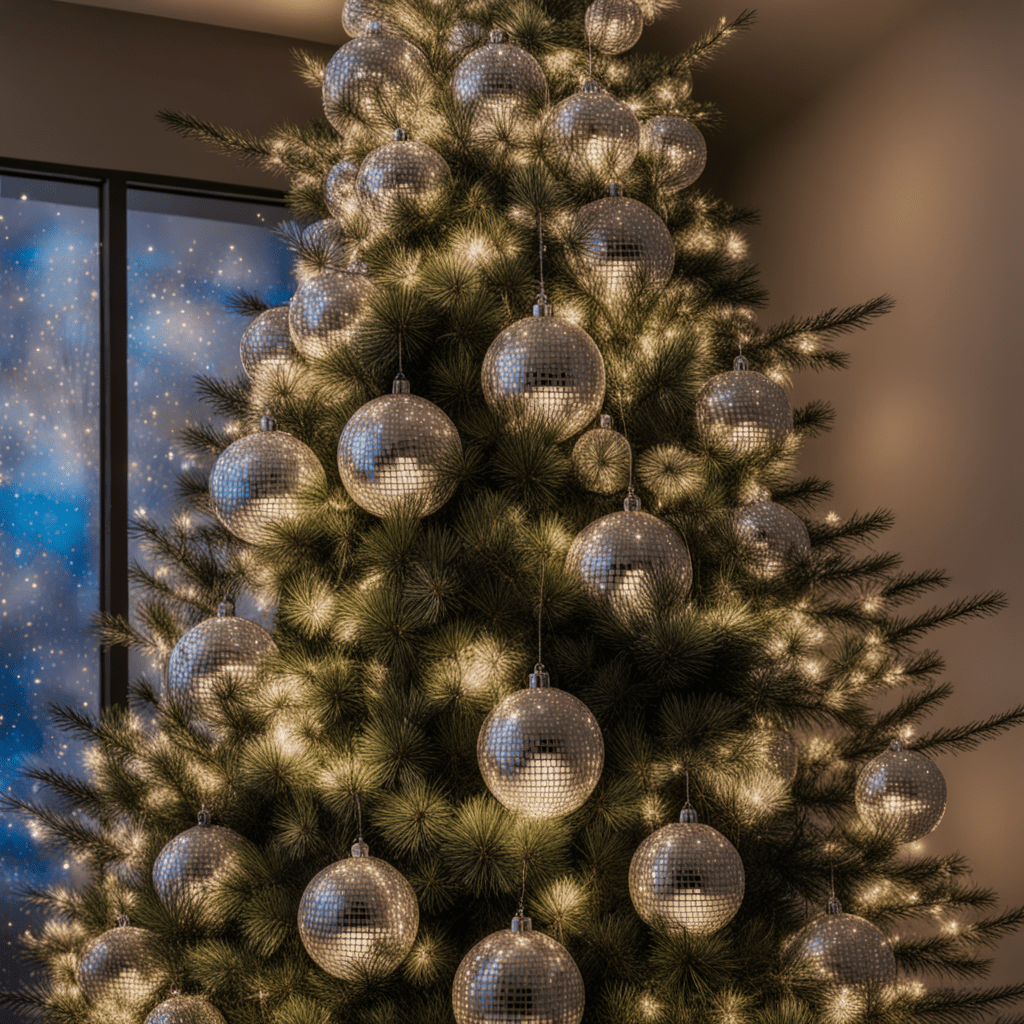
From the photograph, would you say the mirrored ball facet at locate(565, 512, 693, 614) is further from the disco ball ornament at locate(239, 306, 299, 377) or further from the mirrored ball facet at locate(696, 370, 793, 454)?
the disco ball ornament at locate(239, 306, 299, 377)

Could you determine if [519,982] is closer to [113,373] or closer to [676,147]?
[676,147]

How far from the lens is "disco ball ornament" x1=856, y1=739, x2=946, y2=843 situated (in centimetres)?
115

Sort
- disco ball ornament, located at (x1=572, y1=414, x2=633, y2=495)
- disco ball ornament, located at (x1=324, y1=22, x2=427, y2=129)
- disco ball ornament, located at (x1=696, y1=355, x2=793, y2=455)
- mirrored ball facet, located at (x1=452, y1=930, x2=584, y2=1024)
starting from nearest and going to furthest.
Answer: mirrored ball facet, located at (x1=452, y1=930, x2=584, y2=1024) → disco ball ornament, located at (x1=572, y1=414, x2=633, y2=495) → disco ball ornament, located at (x1=696, y1=355, x2=793, y2=455) → disco ball ornament, located at (x1=324, y1=22, x2=427, y2=129)

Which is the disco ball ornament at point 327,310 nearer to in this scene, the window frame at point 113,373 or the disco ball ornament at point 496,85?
the disco ball ornament at point 496,85

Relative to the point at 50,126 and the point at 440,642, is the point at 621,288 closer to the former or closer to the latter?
the point at 440,642

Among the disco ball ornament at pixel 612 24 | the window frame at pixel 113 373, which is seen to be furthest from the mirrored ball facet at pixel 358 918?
the window frame at pixel 113 373

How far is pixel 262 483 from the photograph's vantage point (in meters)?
1.03

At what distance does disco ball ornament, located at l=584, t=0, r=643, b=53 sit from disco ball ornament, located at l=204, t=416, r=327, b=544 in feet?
2.38

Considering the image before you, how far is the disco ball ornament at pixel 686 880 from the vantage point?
862mm

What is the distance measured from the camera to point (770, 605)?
1117 millimetres

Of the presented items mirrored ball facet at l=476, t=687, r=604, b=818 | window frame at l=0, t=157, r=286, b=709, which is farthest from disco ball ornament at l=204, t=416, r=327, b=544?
window frame at l=0, t=157, r=286, b=709

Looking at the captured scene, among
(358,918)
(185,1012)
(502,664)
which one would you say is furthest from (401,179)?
(185,1012)

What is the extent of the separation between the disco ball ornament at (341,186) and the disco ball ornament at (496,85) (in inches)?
7.8

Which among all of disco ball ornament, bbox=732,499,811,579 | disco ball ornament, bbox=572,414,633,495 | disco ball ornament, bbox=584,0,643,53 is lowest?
disco ball ornament, bbox=732,499,811,579
